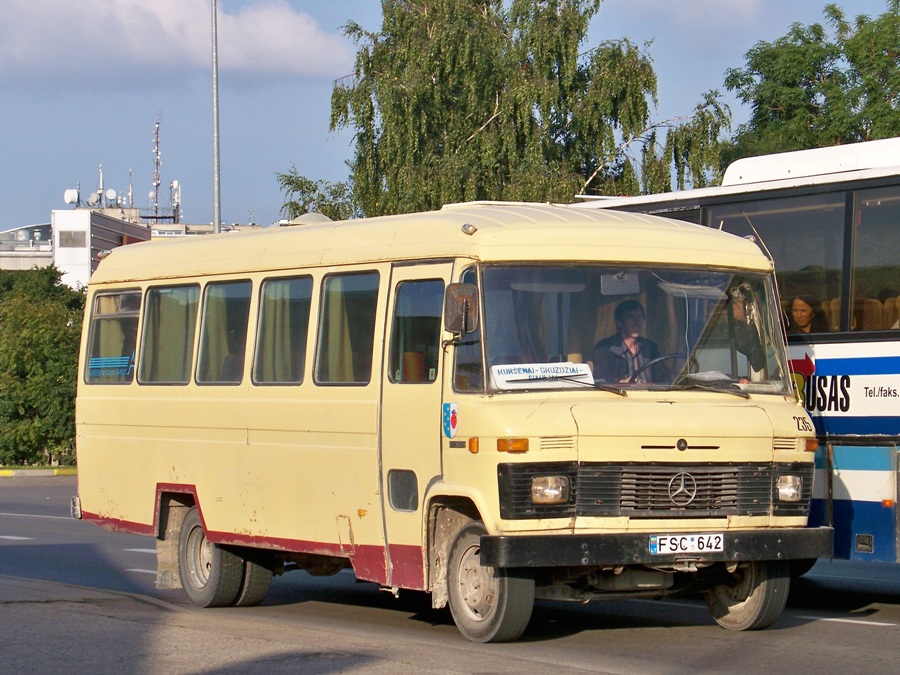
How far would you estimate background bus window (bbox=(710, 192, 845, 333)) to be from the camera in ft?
40.2

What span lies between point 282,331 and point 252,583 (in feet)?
7.57

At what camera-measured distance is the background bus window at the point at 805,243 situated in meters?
12.2

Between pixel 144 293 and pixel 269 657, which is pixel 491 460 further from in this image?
pixel 144 293

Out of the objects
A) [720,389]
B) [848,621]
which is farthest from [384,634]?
[848,621]

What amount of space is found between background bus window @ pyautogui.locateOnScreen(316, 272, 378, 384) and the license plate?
2464mm

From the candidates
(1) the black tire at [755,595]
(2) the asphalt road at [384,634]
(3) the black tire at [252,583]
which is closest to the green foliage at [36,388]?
(2) the asphalt road at [384,634]

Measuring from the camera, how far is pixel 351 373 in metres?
10.7

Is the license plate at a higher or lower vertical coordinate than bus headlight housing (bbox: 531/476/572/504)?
lower

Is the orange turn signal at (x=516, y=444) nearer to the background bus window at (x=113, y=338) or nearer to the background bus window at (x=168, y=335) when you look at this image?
the background bus window at (x=168, y=335)

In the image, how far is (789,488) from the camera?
32.1 ft

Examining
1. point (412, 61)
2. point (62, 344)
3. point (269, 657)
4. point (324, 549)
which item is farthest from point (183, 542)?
point (412, 61)

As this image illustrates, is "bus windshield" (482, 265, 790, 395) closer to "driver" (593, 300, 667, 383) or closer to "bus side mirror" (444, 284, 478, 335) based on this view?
"driver" (593, 300, 667, 383)

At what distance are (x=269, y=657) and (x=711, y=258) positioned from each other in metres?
4.07

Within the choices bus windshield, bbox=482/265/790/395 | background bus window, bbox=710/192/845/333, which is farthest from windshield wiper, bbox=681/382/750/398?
background bus window, bbox=710/192/845/333
